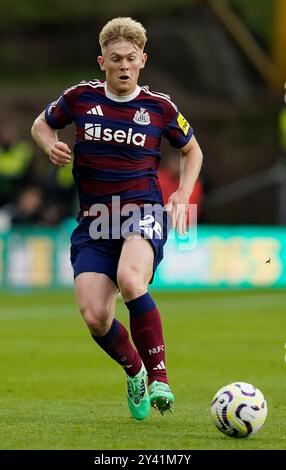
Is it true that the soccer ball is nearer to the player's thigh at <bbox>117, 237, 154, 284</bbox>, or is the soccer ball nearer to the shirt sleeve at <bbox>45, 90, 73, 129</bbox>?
the player's thigh at <bbox>117, 237, 154, 284</bbox>

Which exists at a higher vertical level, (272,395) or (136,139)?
(136,139)

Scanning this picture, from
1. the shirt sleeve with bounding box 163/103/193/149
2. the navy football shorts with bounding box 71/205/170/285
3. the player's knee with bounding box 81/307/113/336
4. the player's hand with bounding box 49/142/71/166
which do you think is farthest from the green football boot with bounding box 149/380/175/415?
the shirt sleeve with bounding box 163/103/193/149

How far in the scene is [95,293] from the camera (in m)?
7.92

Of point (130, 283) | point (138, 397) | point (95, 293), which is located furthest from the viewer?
point (138, 397)

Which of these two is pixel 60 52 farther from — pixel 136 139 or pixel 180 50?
pixel 136 139

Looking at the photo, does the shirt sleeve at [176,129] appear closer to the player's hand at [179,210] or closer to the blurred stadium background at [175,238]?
the player's hand at [179,210]

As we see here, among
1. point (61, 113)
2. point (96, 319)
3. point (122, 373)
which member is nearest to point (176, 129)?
point (61, 113)

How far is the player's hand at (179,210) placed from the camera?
7879 millimetres

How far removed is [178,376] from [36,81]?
23511 millimetres

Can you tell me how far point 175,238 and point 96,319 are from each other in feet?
34.1

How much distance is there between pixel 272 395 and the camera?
31.0ft

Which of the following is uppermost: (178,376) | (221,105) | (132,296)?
(221,105)

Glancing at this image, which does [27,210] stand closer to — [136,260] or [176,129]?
[176,129]

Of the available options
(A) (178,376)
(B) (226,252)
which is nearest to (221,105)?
(B) (226,252)
